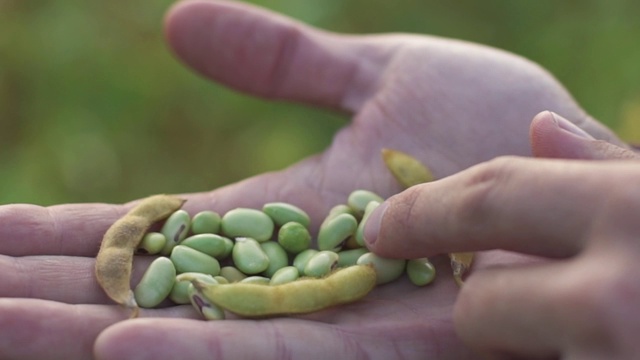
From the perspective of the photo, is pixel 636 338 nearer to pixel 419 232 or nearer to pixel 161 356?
pixel 419 232

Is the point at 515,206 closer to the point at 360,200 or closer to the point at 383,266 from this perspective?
the point at 383,266

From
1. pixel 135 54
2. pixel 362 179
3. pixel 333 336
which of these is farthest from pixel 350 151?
pixel 135 54

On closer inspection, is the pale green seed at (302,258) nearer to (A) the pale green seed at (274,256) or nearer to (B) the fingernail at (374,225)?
(A) the pale green seed at (274,256)

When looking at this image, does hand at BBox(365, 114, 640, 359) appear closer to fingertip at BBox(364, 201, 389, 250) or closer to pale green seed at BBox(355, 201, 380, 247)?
fingertip at BBox(364, 201, 389, 250)

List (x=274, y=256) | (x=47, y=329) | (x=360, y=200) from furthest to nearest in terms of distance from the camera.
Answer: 1. (x=360, y=200)
2. (x=274, y=256)
3. (x=47, y=329)

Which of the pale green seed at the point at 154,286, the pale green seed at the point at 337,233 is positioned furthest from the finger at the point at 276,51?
the pale green seed at the point at 154,286

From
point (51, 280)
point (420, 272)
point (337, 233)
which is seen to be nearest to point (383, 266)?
point (420, 272)

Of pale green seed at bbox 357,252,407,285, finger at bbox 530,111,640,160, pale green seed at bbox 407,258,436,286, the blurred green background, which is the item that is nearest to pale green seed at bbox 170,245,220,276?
pale green seed at bbox 357,252,407,285
